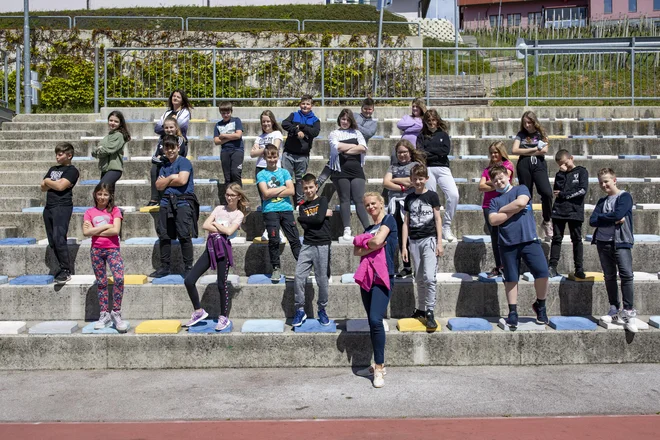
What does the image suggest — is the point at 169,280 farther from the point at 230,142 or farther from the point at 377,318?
the point at 377,318

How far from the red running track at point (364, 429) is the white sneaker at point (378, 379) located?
86 centimetres

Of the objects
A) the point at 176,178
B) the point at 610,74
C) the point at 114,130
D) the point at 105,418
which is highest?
the point at 610,74

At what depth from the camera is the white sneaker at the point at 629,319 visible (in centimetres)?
801

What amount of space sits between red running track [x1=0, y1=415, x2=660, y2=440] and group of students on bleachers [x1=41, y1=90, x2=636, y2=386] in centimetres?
113

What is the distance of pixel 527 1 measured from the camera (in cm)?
4859

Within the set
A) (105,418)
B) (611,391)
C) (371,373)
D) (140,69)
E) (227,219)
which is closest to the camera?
(105,418)

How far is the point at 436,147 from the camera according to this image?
9938mm

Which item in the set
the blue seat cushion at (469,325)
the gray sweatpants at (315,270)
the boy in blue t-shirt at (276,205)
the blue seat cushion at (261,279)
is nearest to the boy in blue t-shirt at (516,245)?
the blue seat cushion at (469,325)

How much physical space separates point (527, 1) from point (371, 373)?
45.4 meters

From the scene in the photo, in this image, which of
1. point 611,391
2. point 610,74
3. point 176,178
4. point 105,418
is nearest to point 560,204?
point 611,391

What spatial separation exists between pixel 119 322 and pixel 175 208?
1.62 m

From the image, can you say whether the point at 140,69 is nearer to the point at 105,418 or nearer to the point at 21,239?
the point at 21,239

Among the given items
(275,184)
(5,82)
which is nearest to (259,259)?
(275,184)

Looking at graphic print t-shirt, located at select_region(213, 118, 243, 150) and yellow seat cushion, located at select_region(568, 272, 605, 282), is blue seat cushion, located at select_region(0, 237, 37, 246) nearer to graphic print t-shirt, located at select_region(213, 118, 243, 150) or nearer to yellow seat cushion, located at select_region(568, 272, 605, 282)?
graphic print t-shirt, located at select_region(213, 118, 243, 150)
